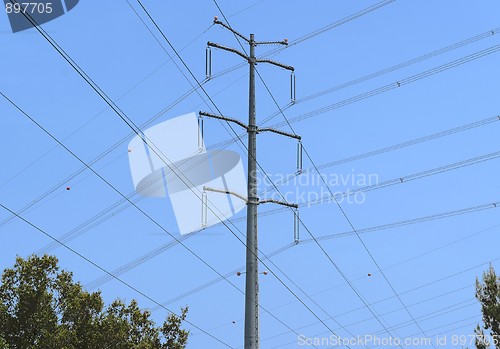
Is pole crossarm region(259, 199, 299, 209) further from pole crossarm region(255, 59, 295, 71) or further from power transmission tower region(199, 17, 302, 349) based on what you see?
pole crossarm region(255, 59, 295, 71)

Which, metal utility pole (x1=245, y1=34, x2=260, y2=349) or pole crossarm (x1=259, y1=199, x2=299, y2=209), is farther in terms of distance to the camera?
pole crossarm (x1=259, y1=199, x2=299, y2=209)

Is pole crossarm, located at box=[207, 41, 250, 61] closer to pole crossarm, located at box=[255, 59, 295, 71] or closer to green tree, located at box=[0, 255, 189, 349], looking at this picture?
pole crossarm, located at box=[255, 59, 295, 71]

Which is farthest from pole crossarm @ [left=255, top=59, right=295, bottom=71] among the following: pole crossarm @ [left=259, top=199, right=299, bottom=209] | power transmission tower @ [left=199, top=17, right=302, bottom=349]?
pole crossarm @ [left=259, top=199, right=299, bottom=209]

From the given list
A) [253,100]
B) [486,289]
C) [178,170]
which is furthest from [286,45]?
[486,289]

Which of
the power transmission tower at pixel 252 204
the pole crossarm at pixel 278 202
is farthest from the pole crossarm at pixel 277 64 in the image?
the pole crossarm at pixel 278 202

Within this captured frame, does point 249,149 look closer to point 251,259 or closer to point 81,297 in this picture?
point 251,259

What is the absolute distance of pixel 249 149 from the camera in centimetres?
4834

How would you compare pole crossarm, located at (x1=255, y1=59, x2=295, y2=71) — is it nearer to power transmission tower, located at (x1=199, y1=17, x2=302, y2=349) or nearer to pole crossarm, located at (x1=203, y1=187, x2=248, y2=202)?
power transmission tower, located at (x1=199, y1=17, x2=302, y2=349)

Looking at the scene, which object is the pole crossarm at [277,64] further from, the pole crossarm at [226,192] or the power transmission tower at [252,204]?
the pole crossarm at [226,192]

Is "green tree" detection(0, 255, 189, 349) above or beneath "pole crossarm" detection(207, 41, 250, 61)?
beneath

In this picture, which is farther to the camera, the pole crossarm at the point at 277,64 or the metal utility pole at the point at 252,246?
the pole crossarm at the point at 277,64

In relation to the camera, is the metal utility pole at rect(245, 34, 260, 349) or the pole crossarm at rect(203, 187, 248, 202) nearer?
the metal utility pole at rect(245, 34, 260, 349)

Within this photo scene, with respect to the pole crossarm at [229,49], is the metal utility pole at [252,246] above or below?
below

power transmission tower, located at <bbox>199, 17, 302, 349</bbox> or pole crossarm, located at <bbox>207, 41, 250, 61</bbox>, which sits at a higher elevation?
pole crossarm, located at <bbox>207, 41, 250, 61</bbox>
